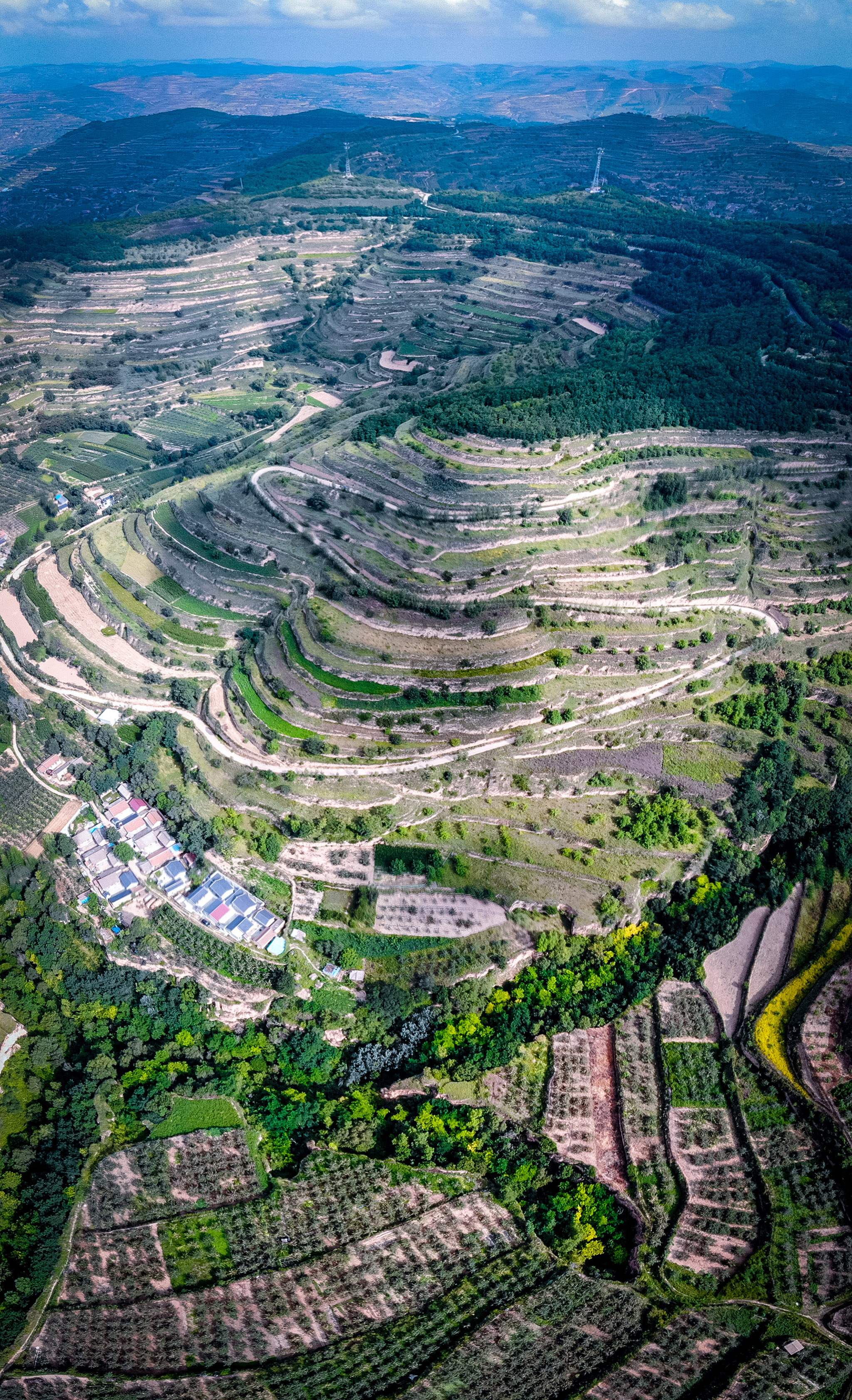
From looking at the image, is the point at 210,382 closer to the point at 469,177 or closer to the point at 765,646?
the point at 765,646

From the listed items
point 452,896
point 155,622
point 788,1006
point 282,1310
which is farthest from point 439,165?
A: point 282,1310

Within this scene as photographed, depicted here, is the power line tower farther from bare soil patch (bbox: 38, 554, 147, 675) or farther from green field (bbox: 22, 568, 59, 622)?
green field (bbox: 22, 568, 59, 622)

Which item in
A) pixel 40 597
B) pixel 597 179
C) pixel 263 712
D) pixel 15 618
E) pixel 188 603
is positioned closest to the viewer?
pixel 263 712

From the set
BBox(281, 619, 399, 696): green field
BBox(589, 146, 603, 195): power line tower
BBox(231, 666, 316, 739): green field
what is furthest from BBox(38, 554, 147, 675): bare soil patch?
BBox(589, 146, 603, 195): power line tower

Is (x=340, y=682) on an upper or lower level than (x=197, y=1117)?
upper

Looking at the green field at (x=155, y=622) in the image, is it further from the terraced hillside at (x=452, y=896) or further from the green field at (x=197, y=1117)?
the green field at (x=197, y=1117)

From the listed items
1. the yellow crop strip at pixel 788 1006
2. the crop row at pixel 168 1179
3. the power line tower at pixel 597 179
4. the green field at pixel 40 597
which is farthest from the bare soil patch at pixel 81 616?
the power line tower at pixel 597 179

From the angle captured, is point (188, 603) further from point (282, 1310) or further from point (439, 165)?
point (439, 165)
